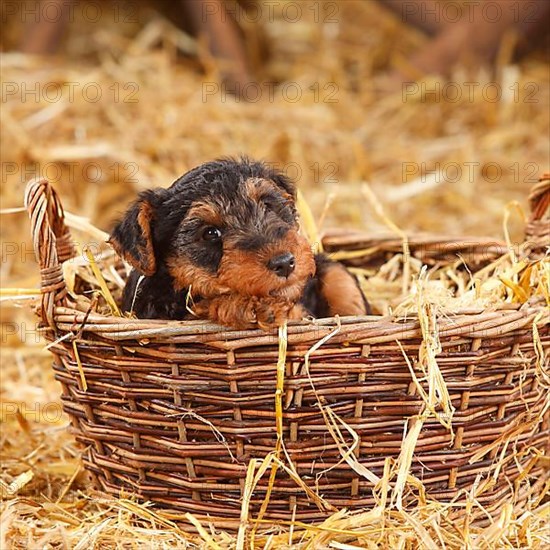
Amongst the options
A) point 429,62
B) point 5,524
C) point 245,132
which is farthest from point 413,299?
point 429,62

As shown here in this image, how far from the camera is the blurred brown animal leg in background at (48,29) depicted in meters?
8.28

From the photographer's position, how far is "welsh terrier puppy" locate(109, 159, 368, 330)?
3.14 metres

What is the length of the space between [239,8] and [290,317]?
7016mm

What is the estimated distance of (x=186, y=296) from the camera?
3508 mm

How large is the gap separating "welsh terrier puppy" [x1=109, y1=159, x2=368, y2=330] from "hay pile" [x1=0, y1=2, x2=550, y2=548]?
130 centimetres

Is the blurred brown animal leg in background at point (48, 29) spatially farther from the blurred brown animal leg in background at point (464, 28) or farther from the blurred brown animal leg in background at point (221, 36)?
the blurred brown animal leg in background at point (464, 28)

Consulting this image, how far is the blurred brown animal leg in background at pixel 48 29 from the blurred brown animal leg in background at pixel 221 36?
1.19 m

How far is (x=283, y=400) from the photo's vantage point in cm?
318

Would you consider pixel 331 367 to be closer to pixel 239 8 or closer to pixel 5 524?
pixel 5 524

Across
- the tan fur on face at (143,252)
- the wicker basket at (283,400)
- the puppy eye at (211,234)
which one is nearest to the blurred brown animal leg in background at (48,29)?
the wicker basket at (283,400)

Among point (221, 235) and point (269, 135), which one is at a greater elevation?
point (221, 235)

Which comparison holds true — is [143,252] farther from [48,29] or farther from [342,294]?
[48,29]

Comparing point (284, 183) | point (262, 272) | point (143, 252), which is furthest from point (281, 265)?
point (284, 183)

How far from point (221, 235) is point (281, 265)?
0.36 meters
